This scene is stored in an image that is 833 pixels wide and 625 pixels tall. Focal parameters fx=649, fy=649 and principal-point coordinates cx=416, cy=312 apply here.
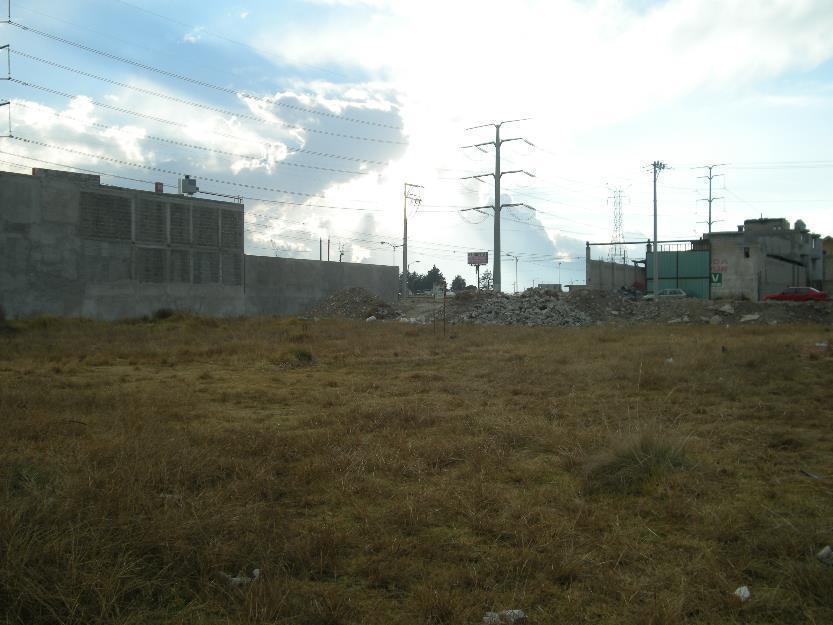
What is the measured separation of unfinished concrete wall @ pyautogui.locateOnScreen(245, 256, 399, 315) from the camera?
136 ft

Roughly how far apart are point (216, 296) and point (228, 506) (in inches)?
1404

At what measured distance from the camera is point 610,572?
3695 mm

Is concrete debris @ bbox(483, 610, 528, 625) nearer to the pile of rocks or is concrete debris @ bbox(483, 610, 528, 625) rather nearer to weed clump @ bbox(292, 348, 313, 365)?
weed clump @ bbox(292, 348, 313, 365)

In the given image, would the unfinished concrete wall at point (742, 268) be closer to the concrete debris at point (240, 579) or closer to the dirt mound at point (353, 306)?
the dirt mound at point (353, 306)

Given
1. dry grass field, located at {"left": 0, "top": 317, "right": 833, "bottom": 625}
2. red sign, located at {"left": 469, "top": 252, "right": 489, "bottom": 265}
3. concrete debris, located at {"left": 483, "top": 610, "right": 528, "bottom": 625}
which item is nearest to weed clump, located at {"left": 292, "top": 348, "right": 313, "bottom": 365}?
dry grass field, located at {"left": 0, "top": 317, "right": 833, "bottom": 625}

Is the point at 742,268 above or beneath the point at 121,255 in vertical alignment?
above

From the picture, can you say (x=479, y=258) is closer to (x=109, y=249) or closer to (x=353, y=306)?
(x=353, y=306)

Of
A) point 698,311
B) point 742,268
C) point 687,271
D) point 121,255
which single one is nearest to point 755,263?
point 742,268

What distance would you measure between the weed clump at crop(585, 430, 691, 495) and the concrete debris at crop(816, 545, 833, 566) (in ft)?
4.90

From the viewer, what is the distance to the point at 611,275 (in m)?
57.1

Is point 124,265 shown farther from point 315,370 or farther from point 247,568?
point 247,568

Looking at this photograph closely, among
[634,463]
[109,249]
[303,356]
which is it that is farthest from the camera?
[109,249]

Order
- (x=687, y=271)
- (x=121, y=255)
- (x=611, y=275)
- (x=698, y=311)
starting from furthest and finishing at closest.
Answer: (x=611, y=275) → (x=687, y=271) → (x=121, y=255) → (x=698, y=311)

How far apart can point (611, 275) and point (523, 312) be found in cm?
2513
